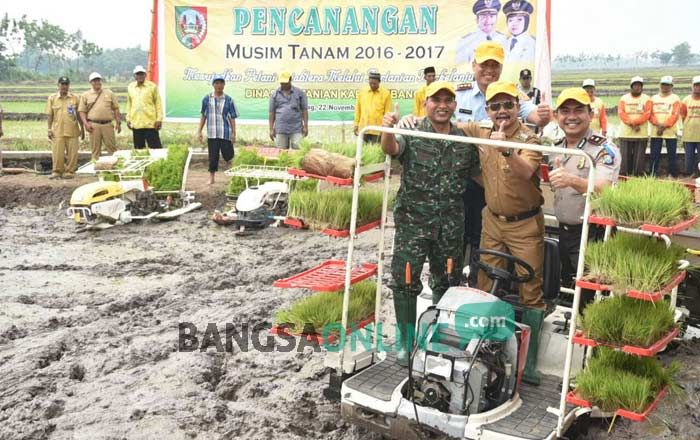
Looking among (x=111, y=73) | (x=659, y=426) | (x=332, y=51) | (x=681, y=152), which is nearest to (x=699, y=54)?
(x=681, y=152)

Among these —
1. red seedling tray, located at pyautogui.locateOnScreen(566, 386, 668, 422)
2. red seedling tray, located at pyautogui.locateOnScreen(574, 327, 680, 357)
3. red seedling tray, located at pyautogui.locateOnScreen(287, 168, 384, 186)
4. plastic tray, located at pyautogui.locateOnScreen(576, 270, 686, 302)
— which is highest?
red seedling tray, located at pyautogui.locateOnScreen(287, 168, 384, 186)

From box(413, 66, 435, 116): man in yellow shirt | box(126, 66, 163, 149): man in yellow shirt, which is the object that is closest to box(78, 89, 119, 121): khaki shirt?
box(126, 66, 163, 149): man in yellow shirt

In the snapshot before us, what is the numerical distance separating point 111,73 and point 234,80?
1486 cm

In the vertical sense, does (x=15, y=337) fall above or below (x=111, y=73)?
below

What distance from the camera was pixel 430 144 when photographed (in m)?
4.63

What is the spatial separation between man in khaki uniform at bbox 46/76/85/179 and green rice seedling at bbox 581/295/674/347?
35.4 ft

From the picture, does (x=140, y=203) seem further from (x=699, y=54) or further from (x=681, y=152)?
(x=699, y=54)

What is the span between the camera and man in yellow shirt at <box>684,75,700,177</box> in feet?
38.2

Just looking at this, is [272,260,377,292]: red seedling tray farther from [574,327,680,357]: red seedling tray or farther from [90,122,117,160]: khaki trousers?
[90,122,117,160]: khaki trousers

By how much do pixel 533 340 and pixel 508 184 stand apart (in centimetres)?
95

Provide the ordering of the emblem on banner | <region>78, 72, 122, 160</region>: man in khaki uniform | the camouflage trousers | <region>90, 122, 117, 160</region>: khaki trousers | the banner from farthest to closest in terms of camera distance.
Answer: the emblem on banner < <region>90, 122, 117, 160</region>: khaki trousers < <region>78, 72, 122, 160</region>: man in khaki uniform < the banner < the camouflage trousers

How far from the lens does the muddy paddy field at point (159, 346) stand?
4594 mm

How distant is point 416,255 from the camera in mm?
4754

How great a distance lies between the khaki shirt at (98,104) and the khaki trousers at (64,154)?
2.00 feet
